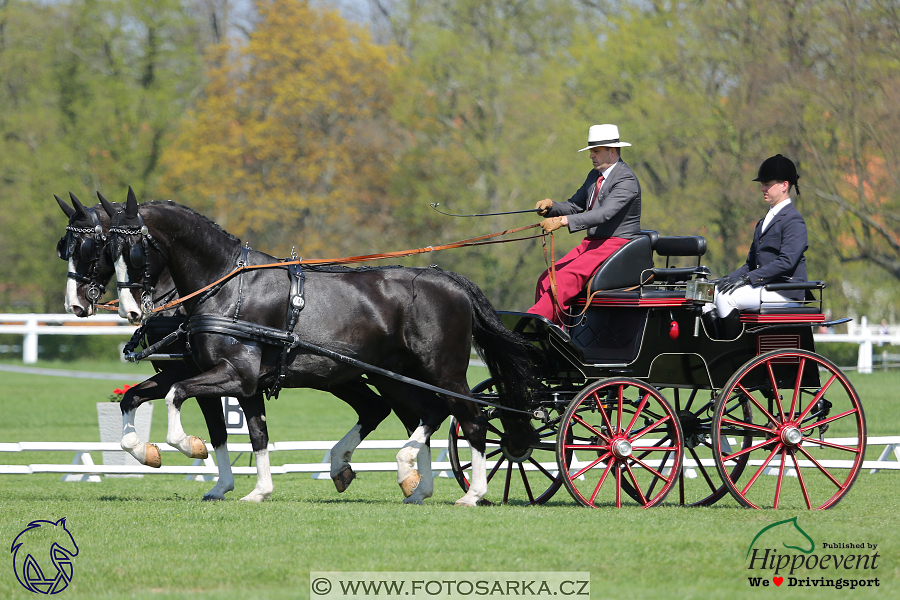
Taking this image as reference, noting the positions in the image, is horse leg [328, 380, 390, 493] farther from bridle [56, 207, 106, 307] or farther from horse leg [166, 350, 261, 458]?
bridle [56, 207, 106, 307]

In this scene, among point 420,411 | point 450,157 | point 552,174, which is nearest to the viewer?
point 420,411

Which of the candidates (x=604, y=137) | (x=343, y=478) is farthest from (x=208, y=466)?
(x=604, y=137)

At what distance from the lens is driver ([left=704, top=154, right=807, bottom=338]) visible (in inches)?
295

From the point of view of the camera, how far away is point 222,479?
8.16m

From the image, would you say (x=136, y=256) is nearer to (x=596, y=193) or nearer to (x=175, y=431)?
(x=175, y=431)

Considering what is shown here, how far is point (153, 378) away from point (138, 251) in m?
1.04

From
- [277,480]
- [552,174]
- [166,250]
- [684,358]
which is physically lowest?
[277,480]

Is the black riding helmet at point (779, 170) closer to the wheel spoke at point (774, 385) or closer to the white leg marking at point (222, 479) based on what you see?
the wheel spoke at point (774, 385)

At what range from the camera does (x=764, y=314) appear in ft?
24.9

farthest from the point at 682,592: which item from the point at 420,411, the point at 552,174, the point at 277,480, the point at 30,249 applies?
the point at 30,249

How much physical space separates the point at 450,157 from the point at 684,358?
1015 inches

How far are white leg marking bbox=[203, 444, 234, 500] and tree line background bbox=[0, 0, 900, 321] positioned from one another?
2133cm

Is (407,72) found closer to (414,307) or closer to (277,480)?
(277,480)

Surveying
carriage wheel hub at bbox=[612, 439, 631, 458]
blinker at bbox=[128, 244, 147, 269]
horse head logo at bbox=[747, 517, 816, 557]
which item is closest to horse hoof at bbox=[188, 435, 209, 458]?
blinker at bbox=[128, 244, 147, 269]
